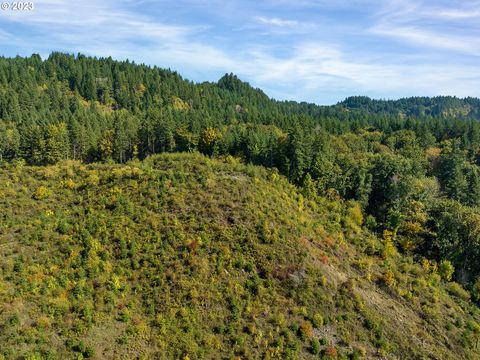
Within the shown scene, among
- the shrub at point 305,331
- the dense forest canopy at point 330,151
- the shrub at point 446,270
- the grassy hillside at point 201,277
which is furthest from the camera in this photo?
the dense forest canopy at point 330,151

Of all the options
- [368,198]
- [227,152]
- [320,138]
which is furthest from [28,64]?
[368,198]

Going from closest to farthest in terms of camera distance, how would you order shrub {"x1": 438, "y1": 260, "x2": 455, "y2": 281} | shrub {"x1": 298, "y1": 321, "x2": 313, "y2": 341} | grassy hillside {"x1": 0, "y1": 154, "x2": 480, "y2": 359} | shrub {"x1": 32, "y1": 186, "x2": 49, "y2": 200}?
grassy hillside {"x1": 0, "y1": 154, "x2": 480, "y2": 359}, shrub {"x1": 298, "y1": 321, "x2": 313, "y2": 341}, shrub {"x1": 32, "y1": 186, "x2": 49, "y2": 200}, shrub {"x1": 438, "y1": 260, "x2": 455, "y2": 281}

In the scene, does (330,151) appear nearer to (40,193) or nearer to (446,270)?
(446,270)

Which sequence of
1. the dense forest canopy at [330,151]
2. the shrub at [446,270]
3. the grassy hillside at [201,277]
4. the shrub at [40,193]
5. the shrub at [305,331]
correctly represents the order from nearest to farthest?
the grassy hillside at [201,277] < the shrub at [305,331] < the shrub at [40,193] < the shrub at [446,270] < the dense forest canopy at [330,151]

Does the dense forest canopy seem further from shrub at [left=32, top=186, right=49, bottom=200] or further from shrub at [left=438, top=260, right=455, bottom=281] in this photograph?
shrub at [left=32, top=186, right=49, bottom=200]

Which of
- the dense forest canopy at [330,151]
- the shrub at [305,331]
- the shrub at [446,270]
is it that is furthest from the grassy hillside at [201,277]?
the dense forest canopy at [330,151]

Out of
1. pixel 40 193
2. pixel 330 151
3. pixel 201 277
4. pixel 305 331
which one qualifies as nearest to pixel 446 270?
pixel 305 331

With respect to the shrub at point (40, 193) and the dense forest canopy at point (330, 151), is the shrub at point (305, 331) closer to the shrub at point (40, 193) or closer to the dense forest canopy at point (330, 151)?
the dense forest canopy at point (330, 151)

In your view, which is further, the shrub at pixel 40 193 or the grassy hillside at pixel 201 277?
the shrub at pixel 40 193

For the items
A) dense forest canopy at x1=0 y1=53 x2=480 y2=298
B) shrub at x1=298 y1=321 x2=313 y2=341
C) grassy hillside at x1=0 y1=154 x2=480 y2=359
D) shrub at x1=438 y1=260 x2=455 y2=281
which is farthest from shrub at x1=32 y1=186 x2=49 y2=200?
shrub at x1=438 y1=260 x2=455 y2=281
